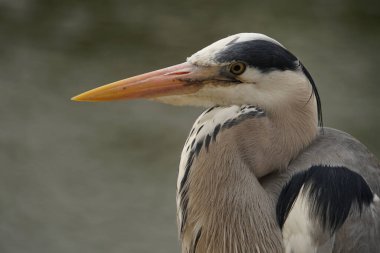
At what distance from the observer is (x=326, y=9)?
434 cm

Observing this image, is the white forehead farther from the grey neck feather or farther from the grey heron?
the grey neck feather

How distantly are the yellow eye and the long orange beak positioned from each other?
0.05m

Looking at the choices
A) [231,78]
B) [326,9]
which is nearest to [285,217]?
[231,78]

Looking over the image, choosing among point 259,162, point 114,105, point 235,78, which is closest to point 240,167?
point 259,162

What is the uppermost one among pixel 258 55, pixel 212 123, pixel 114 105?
pixel 258 55

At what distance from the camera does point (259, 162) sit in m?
1.46

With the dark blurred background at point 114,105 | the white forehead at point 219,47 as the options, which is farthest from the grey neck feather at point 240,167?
the dark blurred background at point 114,105

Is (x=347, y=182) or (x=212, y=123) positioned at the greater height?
(x=212, y=123)

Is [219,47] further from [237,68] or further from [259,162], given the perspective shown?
[259,162]

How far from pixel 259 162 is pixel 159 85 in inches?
9.6

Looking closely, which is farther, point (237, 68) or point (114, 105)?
point (114, 105)

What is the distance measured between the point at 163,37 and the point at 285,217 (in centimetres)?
265

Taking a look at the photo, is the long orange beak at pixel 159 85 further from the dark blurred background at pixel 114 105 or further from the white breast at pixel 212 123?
the dark blurred background at pixel 114 105

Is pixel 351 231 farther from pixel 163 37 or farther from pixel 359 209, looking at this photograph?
pixel 163 37
